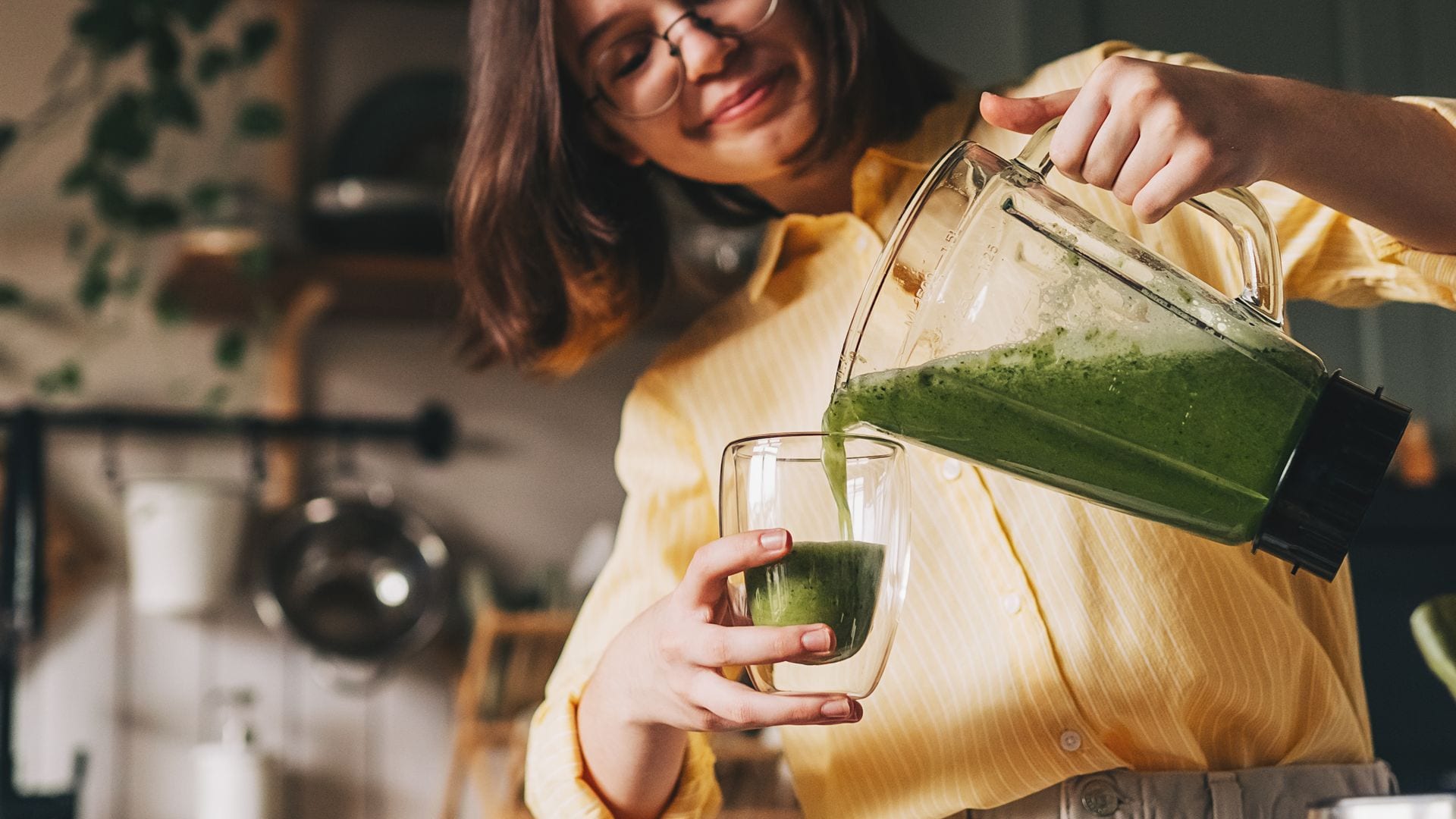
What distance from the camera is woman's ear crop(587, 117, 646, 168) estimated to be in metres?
1.07

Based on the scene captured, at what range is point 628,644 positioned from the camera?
776 mm

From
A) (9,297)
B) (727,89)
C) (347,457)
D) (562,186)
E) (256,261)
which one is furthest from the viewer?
(347,457)

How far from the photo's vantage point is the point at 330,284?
2350mm

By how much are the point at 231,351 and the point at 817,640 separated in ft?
6.70

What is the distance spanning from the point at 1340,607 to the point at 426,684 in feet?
6.43

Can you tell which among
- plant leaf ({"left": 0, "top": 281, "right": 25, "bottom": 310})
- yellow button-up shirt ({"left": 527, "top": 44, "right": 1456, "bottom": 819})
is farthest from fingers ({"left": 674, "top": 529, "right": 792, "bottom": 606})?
plant leaf ({"left": 0, "top": 281, "right": 25, "bottom": 310})

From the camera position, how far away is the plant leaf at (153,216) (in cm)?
235

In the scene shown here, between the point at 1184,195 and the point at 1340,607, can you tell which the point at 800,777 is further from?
the point at 1184,195

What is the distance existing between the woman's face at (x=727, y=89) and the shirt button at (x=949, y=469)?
24cm

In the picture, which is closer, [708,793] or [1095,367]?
[1095,367]

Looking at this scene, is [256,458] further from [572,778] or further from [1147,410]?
[1147,410]

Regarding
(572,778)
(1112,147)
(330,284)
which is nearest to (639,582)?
(572,778)

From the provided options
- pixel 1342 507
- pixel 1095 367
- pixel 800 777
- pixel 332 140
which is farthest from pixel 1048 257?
pixel 332 140

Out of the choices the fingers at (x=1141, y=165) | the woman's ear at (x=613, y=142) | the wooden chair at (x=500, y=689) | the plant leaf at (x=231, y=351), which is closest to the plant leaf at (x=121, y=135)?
the plant leaf at (x=231, y=351)
